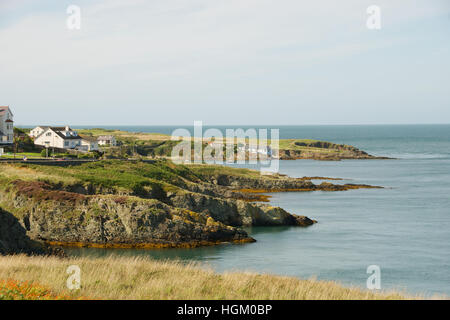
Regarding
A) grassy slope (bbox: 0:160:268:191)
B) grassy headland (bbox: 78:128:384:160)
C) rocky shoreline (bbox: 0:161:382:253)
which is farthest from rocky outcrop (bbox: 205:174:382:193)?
grassy headland (bbox: 78:128:384:160)

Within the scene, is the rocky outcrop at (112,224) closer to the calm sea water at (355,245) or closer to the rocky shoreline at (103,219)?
the rocky shoreline at (103,219)

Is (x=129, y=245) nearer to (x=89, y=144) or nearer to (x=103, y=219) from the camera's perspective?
(x=103, y=219)

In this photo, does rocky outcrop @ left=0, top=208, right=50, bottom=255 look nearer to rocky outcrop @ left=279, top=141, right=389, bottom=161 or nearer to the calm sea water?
the calm sea water

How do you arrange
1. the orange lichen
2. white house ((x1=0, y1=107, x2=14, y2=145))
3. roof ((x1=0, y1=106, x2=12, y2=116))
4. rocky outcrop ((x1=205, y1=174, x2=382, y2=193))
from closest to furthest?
the orange lichen → white house ((x1=0, y1=107, x2=14, y2=145)) → roof ((x1=0, y1=106, x2=12, y2=116)) → rocky outcrop ((x1=205, y1=174, x2=382, y2=193))

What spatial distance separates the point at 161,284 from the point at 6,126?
80.3 meters

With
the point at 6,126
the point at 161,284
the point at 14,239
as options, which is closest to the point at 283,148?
the point at 6,126

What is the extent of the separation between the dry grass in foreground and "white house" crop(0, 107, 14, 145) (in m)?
73.0

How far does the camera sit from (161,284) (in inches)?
767

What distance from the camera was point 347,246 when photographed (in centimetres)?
4797

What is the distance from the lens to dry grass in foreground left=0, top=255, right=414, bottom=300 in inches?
723
